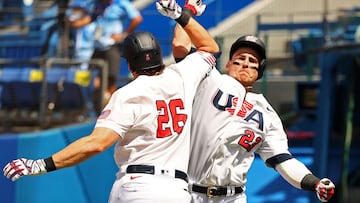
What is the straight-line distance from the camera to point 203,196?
499 cm

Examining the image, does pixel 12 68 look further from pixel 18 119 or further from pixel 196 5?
pixel 196 5

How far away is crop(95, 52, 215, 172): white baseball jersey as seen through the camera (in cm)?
417

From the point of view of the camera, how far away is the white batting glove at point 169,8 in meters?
4.60

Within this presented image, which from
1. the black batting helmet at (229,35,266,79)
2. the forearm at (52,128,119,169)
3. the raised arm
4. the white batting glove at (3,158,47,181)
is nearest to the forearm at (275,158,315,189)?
the black batting helmet at (229,35,266,79)

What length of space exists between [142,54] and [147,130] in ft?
1.33

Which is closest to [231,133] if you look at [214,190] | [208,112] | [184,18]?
[208,112]

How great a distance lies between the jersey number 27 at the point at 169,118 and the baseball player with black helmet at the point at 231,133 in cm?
62

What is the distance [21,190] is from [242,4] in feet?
23.0

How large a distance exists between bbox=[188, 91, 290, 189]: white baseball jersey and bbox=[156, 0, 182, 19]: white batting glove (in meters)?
0.59

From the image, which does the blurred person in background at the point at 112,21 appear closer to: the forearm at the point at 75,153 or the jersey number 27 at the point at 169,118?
the jersey number 27 at the point at 169,118

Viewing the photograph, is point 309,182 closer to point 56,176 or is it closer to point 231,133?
point 231,133

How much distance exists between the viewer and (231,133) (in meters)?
4.93

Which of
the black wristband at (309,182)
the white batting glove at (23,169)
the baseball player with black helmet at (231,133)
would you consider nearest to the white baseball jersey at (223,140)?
the baseball player with black helmet at (231,133)

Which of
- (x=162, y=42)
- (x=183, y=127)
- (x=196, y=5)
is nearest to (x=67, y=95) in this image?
(x=162, y=42)
